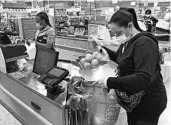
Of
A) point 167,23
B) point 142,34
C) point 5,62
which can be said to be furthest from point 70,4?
point 142,34

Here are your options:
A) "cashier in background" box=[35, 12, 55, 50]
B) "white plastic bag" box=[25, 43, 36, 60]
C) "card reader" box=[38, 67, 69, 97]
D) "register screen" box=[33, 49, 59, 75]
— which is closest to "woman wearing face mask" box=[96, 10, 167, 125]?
"card reader" box=[38, 67, 69, 97]

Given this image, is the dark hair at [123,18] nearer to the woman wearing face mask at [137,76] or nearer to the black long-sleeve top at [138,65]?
the woman wearing face mask at [137,76]

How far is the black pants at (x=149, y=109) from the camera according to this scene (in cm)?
131

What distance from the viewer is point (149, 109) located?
133 cm

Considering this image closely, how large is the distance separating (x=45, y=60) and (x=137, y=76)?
1.11 m

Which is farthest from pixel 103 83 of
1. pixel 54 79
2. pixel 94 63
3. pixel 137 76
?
pixel 94 63

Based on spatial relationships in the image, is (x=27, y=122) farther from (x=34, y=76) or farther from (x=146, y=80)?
(x=146, y=80)

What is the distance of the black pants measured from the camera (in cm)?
131

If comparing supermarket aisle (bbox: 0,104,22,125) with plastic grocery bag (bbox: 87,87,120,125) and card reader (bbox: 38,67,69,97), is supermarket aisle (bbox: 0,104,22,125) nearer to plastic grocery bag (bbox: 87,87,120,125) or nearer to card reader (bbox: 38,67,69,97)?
card reader (bbox: 38,67,69,97)

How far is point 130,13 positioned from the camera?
126 centimetres

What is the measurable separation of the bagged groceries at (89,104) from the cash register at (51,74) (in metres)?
0.19

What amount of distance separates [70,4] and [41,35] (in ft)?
40.2

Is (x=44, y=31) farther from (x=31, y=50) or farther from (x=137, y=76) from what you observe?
(x=137, y=76)

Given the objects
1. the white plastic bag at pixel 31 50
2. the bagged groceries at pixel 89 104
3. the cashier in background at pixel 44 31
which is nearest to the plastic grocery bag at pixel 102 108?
the bagged groceries at pixel 89 104
